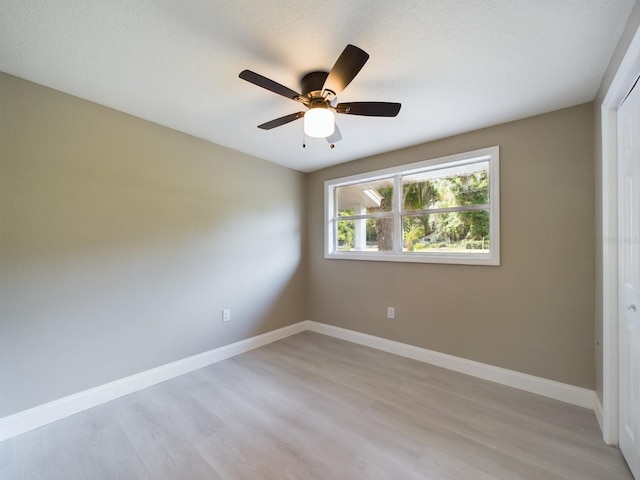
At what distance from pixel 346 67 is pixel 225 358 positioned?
9.41 ft

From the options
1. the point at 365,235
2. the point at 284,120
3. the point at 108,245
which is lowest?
the point at 108,245

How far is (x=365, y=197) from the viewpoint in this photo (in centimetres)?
344

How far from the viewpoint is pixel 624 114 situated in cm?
148

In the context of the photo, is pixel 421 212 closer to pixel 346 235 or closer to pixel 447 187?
pixel 447 187

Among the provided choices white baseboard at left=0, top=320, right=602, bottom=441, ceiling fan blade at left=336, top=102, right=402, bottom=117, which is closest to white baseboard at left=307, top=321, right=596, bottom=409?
white baseboard at left=0, top=320, right=602, bottom=441

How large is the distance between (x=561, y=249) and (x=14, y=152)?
4009mm

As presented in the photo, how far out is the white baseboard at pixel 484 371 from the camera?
80.2 inches

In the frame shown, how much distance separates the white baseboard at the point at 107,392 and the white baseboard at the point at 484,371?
1400mm

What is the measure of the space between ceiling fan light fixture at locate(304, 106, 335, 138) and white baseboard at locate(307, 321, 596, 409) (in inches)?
94.8

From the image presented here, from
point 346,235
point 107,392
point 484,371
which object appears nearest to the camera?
point 107,392

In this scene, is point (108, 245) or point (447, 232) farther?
point (447, 232)

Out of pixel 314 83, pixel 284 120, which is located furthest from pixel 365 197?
pixel 314 83

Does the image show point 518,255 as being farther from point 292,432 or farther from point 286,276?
point 286,276

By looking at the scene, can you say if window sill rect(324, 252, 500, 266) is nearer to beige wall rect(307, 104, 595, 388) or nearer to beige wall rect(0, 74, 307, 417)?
beige wall rect(307, 104, 595, 388)
